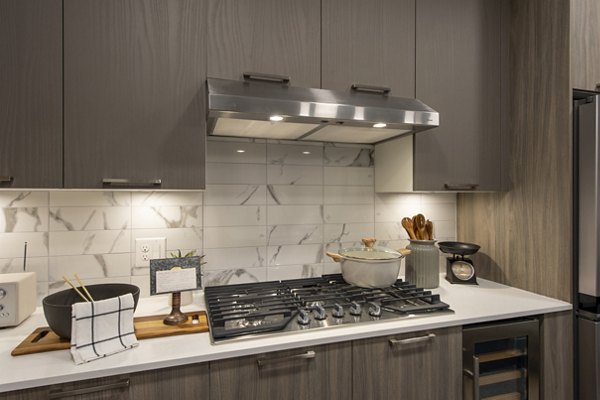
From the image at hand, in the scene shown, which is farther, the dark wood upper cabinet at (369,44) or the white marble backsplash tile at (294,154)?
the white marble backsplash tile at (294,154)

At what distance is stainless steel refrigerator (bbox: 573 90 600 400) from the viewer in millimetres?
1511

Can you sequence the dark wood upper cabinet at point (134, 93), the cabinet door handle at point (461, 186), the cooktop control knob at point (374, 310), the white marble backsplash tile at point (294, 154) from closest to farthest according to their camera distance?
the dark wood upper cabinet at point (134, 93)
the cooktop control knob at point (374, 310)
the cabinet door handle at point (461, 186)
the white marble backsplash tile at point (294, 154)

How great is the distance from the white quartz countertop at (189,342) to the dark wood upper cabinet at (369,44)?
3.26 feet

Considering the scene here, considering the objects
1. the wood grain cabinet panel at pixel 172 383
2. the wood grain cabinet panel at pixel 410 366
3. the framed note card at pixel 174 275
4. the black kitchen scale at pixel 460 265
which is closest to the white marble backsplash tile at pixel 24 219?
the framed note card at pixel 174 275

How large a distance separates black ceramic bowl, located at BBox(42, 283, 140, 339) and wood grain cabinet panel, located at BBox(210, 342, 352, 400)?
1.30ft

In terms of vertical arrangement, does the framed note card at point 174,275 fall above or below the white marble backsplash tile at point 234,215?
below

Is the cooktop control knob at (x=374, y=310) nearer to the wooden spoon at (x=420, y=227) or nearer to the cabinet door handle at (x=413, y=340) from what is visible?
the cabinet door handle at (x=413, y=340)

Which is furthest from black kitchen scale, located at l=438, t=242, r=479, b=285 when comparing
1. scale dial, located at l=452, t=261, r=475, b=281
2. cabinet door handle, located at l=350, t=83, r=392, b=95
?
cabinet door handle, located at l=350, t=83, r=392, b=95

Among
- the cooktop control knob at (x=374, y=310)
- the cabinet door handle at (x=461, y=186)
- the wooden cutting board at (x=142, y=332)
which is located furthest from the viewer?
the cabinet door handle at (x=461, y=186)

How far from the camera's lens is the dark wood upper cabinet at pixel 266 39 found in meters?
1.38

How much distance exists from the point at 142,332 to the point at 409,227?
136 centimetres

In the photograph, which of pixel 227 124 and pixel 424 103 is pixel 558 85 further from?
pixel 227 124

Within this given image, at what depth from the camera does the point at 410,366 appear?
130 centimetres

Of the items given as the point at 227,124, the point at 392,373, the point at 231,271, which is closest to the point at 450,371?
the point at 392,373
